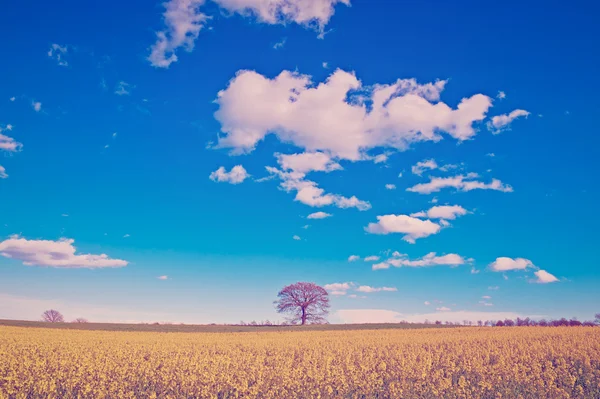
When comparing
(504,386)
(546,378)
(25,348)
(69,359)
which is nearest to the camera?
(504,386)

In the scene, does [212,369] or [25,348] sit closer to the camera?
[212,369]

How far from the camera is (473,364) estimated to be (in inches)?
656

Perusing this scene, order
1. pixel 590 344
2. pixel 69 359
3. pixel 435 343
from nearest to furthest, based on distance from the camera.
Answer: pixel 69 359
pixel 590 344
pixel 435 343

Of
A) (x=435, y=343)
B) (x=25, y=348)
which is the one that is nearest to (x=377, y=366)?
(x=435, y=343)

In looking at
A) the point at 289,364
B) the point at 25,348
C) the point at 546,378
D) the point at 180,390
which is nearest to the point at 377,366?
the point at 289,364

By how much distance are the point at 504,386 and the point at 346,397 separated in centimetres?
555

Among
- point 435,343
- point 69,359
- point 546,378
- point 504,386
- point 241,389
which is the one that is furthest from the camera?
point 435,343

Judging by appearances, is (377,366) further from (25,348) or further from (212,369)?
(25,348)

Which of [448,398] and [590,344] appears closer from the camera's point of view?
[448,398]

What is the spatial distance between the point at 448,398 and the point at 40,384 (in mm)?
12118

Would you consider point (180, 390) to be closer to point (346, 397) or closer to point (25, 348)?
point (346, 397)

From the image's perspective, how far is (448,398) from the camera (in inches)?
500

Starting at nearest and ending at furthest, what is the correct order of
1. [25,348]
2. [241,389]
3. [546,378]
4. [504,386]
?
1. [241,389]
2. [504,386]
3. [546,378]
4. [25,348]

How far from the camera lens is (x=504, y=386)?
14164 mm
